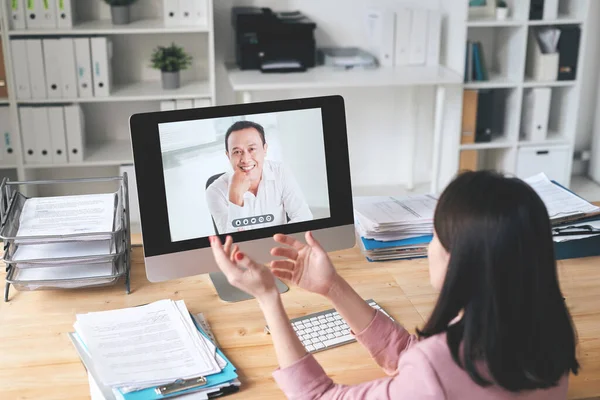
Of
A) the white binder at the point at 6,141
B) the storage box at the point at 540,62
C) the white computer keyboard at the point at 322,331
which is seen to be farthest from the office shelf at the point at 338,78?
the white computer keyboard at the point at 322,331

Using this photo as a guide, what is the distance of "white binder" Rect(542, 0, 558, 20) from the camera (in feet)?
12.4

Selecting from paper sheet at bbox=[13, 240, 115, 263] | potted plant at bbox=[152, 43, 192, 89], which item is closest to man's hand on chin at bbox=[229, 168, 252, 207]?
paper sheet at bbox=[13, 240, 115, 263]

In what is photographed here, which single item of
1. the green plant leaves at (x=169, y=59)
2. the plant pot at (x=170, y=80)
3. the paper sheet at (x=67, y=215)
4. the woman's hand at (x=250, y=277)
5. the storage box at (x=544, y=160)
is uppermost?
the green plant leaves at (x=169, y=59)

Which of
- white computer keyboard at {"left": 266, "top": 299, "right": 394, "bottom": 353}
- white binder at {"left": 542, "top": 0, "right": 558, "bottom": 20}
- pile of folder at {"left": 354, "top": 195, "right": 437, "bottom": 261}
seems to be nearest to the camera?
white computer keyboard at {"left": 266, "top": 299, "right": 394, "bottom": 353}

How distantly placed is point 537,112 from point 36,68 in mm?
2552

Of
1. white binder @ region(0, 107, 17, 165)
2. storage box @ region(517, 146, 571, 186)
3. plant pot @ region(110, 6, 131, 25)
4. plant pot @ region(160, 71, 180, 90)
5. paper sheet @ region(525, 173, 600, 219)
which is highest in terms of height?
plant pot @ region(110, 6, 131, 25)

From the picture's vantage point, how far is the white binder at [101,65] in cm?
355

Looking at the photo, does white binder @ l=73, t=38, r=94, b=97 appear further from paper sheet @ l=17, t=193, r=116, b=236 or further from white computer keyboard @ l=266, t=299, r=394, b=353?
white computer keyboard @ l=266, t=299, r=394, b=353

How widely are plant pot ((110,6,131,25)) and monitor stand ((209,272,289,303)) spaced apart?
2156mm

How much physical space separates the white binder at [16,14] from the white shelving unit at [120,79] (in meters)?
0.04

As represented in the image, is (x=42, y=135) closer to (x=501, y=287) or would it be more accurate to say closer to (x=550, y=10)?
(x=550, y=10)

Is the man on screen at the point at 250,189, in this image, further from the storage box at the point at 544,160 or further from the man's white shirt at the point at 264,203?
the storage box at the point at 544,160

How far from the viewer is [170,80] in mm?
3719

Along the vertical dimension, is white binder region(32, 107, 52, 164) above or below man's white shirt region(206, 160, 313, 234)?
below
